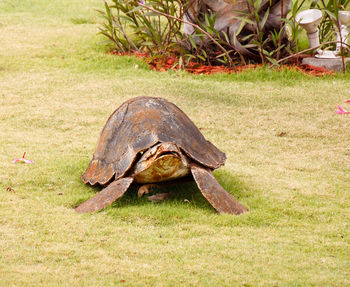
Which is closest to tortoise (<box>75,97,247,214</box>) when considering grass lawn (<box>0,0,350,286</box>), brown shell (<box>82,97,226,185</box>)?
brown shell (<box>82,97,226,185</box>)

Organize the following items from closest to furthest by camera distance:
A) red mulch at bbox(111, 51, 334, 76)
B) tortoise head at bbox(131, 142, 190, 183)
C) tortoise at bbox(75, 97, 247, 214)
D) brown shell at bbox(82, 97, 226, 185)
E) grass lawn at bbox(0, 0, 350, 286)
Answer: grass lawn at bbox(0, 0, 350, 286), tortoise head at bbox(131, 142, 190, 183), tortoise at bbox(75, 97, 247, 214), brown shell at bbox(82, 97, 226, 185), red mulch at bbox(111, 51, 334, 76)

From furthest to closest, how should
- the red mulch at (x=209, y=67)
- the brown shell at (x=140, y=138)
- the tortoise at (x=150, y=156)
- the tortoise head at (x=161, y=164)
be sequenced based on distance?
the red mulch at (x=209, y=67), the brown shell at (x=140, y=138), the tortoise at (x=150, y=156), the tortoise head at (x=161, y=164)

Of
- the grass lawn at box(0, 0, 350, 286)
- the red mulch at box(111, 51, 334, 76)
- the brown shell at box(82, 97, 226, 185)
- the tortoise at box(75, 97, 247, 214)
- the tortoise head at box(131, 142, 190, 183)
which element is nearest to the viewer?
the grass lawn at box(0, 0, 350, 286)

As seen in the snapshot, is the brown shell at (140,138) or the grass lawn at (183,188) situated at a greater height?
the brown shell at (140,138)

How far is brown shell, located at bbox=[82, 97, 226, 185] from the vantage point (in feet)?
13.3

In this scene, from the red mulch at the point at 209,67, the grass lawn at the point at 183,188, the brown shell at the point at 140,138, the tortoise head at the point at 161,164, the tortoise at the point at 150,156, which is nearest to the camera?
the grass lawn at the point at 183,188

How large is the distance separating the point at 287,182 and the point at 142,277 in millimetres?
2123

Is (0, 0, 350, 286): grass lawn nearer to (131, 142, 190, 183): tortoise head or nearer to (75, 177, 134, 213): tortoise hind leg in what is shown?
(75, 177, 134, 213): tortoise hind leg

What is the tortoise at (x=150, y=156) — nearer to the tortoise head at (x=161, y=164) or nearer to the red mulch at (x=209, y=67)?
the tortoise head at (x=161, y=164)

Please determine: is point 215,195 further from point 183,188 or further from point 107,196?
point 107,196

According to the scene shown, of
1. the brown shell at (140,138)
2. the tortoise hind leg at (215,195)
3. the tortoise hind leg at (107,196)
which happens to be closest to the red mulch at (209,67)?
the brown shell at (140,138)

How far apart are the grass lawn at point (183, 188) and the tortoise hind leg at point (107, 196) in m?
0.08

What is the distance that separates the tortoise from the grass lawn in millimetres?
139

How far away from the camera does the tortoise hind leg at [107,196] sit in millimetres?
3930
